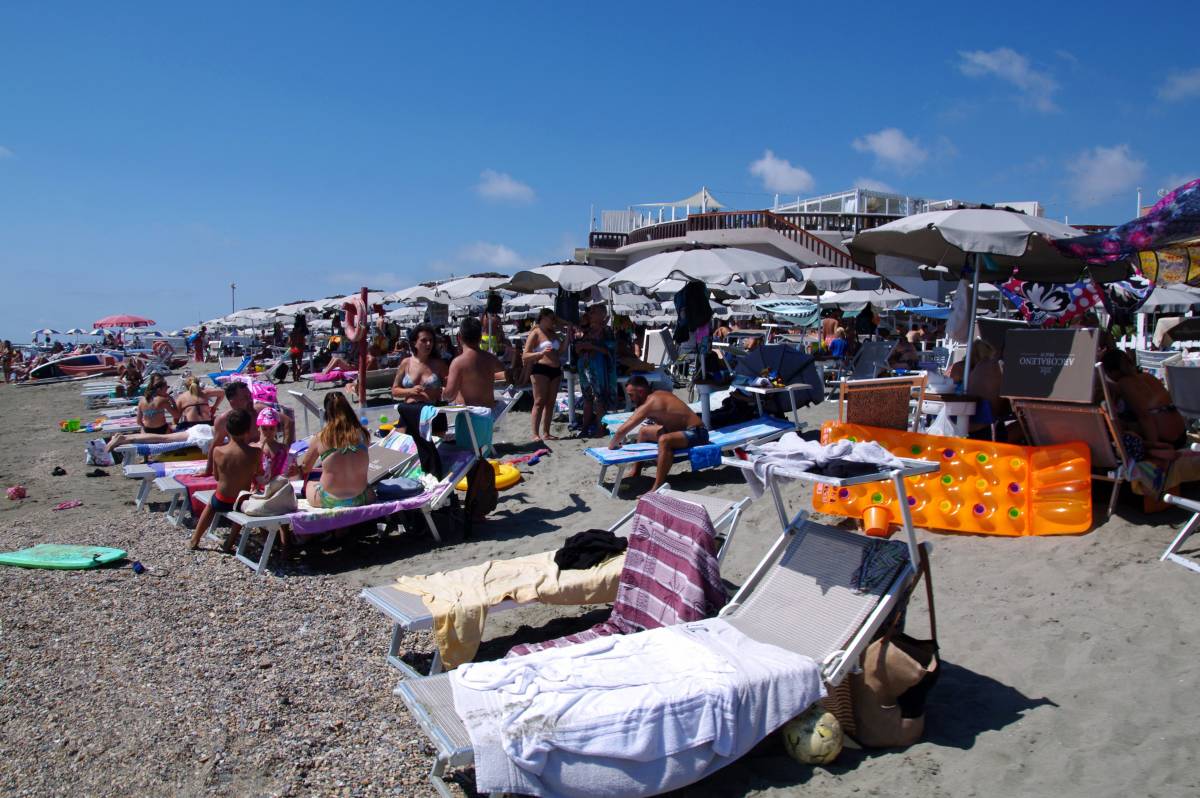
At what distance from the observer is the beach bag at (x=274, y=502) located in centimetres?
585

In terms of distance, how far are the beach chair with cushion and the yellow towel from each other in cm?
231

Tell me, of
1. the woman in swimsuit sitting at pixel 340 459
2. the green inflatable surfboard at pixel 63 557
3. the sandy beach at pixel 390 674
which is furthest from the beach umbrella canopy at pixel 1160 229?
the green inflatable surfboard at pixel 63 557

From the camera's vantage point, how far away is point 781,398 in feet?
29.3

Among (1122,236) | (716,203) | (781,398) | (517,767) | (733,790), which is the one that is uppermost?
(716,203)

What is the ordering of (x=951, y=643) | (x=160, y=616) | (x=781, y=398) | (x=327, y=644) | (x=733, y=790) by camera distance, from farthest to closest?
(x=781, y=398), (x=160, y=616), (x=327, y=644), (x=951, y=643), (x=733, y=790)

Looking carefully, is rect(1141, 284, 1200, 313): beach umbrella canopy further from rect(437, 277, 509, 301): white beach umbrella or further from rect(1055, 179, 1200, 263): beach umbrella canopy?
rect(437, 277, 509, 301): white beach umbrella

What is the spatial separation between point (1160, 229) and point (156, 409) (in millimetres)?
10196

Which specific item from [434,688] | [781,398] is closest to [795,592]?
[434,688]

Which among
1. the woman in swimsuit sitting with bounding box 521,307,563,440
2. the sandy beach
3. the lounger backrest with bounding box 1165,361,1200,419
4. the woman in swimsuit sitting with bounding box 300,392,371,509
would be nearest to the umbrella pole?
the sandy beach

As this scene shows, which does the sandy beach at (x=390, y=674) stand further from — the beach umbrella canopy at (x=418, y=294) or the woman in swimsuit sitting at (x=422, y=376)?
the beach umbrella canopy at (x=418, y=294)

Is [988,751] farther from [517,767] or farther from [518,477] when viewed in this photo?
[518,477]

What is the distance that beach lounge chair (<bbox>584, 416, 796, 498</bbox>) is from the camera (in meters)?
7.37

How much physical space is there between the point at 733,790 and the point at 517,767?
2.74 feet

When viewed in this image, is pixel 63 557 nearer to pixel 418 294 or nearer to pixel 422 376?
pixel 422 376
